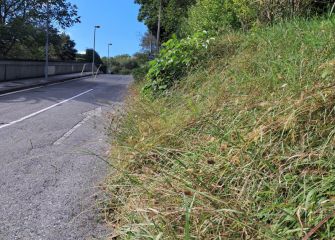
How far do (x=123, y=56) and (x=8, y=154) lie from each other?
79.3 m

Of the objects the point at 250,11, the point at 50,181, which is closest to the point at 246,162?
the point at 50,181

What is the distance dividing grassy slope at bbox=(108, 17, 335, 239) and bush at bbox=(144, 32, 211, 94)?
2.81m

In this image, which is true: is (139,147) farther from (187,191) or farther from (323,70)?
(323,70)

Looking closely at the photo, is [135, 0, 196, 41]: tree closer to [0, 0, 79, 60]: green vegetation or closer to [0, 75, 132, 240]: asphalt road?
[0, 0, 79, 60]: green vegetation

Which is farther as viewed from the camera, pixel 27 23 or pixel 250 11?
pixel 27 23

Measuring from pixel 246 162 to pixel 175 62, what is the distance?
5.04 m

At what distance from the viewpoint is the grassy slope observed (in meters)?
2.38

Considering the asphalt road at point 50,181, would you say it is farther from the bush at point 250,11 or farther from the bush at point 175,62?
the bush at point 250,11

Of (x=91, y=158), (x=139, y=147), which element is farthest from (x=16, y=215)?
(x=91, y=158)

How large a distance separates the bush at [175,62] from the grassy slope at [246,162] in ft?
9.23

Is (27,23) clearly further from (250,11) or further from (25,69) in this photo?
(250,11)

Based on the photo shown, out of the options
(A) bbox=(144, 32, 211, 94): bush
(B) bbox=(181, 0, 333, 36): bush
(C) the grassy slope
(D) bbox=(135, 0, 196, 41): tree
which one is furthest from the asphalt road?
(D) bbox=(135, 0, 196, 41): tree

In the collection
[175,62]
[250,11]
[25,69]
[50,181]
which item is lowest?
[50,181]

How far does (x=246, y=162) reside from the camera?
9.53 ft
